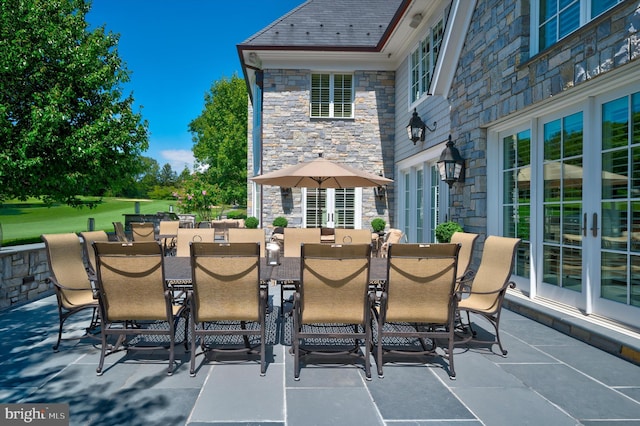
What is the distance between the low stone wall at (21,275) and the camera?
4863 mm

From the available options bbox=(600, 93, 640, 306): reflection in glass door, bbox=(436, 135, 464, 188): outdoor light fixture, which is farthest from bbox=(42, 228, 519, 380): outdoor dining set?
bbox=(436, 135, 464, 188): outdoor light fixture

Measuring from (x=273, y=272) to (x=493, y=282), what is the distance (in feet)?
6.98

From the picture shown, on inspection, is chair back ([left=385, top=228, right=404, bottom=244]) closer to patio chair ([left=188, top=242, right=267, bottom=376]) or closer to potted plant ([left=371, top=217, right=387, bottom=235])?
patio chair ([left=188, top=242, right=267, bottom=376])

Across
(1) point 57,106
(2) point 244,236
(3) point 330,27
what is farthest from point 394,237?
(3) point 330,27

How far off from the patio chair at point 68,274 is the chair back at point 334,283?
2.11 m

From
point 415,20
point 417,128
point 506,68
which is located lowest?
point 417,128

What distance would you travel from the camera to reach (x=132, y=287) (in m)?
3.12

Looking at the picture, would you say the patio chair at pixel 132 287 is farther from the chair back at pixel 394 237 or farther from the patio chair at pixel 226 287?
the chair back at pixel 394 237

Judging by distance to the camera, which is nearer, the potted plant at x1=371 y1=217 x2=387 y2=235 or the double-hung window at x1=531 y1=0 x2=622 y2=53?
the double-hung window at x1=531 y1=0 x2=622 y2=53

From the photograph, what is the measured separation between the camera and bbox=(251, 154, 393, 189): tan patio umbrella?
610 centimetres

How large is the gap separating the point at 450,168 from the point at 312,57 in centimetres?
628

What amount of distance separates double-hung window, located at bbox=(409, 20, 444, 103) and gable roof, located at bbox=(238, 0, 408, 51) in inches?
40.2

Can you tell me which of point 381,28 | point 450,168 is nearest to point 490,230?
point 450,168

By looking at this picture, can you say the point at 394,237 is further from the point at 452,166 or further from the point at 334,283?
the point at 334,283
